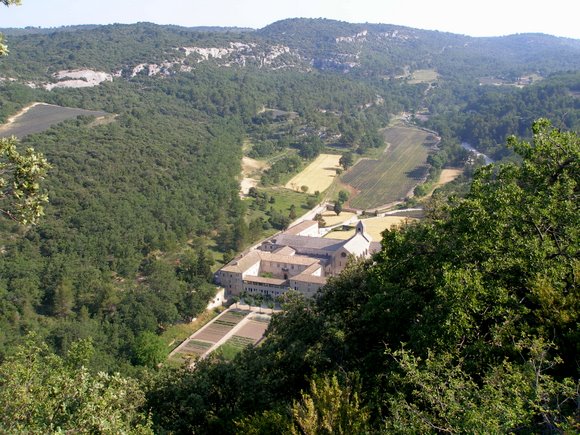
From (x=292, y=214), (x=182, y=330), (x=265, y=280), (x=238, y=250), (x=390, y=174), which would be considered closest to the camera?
(x=182, y=330)

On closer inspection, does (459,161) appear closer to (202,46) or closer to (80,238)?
(80,238)

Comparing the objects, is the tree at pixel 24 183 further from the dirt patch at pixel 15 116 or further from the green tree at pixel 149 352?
the dirt patch at pixel 15 116

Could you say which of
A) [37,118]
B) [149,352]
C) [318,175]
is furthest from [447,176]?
[149,352]

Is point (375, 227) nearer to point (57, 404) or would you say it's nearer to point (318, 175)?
point (318, 175)

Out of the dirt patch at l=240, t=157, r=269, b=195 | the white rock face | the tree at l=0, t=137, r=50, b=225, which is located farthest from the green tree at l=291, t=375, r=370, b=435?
the white rock face

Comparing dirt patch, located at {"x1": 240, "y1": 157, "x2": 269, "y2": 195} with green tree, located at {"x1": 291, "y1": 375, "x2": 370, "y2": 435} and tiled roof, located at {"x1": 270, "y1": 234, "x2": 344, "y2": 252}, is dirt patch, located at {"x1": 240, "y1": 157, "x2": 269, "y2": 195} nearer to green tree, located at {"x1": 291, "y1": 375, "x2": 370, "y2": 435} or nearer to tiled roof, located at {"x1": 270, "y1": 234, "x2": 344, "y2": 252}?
tiled roof, located at {"x1": 270, "y1": 234, "x2": 344, "y2": 252}
